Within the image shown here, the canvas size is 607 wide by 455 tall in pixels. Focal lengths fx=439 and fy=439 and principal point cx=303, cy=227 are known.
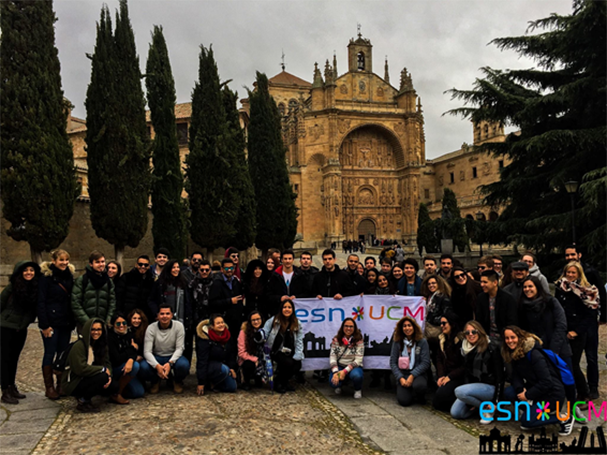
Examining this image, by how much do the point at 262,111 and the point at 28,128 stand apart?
11690mm

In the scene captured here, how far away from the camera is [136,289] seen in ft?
19.7

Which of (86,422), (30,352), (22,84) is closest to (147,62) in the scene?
(22,84)

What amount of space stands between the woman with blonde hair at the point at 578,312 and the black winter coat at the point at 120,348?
5.06m

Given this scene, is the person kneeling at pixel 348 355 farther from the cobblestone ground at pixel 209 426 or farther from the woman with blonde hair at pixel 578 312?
the woman with blonde hair at pixel 578 312

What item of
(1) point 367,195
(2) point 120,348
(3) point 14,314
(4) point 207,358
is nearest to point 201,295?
(4) point 207,358

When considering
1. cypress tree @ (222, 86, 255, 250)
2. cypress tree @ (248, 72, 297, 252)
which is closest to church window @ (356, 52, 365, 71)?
cypress tree @ (248, 72, 297, 252)

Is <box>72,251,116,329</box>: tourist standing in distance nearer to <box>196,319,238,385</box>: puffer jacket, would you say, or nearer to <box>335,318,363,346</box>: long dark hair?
<box>196,319,238,385</box>: puffer jacket

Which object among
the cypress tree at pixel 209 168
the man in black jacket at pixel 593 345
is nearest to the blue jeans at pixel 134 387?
the man in black jacket at pixel 593 345

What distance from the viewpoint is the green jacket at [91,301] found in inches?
206

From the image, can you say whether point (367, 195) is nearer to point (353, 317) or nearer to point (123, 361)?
point (353, 317)

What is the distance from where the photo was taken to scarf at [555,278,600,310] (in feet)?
15.9

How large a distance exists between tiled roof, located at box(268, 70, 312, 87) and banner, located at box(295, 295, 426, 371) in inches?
2067

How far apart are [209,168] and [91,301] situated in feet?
37.1

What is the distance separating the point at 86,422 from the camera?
450 cm
